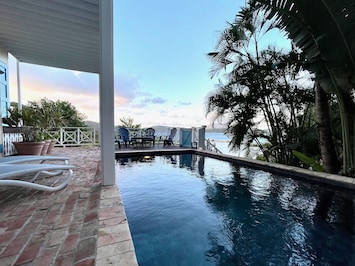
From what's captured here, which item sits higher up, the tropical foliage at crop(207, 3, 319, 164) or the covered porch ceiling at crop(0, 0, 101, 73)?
the covered porch ceiling at crop(0, 0, 101, 73)

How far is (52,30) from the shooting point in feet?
14.6

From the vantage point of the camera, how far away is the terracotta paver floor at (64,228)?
137 cm

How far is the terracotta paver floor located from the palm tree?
407cm

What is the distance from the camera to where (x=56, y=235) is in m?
1.65

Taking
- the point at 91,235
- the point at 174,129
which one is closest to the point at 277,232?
the point at 91,235

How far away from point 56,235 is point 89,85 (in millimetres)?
10605

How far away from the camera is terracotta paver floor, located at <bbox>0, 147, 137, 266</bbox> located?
1373mm

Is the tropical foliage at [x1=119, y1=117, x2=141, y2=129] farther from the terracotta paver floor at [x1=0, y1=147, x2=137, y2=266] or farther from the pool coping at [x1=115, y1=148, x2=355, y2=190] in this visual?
the terracotta paver floor at [x1=0, y1=147, x2=137, y2=266]

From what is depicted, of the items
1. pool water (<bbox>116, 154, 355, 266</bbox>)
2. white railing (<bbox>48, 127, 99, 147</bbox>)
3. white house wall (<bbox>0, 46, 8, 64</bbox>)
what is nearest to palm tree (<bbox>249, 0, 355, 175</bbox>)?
pool water (<bbox>116, 154, 355, 266</bbox>)

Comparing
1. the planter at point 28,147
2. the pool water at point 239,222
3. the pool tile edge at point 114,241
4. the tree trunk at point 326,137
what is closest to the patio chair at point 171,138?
the pool water at point 239,222

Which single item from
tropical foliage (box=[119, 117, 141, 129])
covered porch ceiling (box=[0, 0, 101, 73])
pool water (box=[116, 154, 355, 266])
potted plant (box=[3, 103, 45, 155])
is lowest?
pool water (box=[116, 154, 355, 266])

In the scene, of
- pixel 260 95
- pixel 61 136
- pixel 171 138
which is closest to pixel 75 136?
pixel 61 136

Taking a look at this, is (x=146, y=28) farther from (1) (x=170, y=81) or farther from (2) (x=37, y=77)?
(2) (x=37, y=77)

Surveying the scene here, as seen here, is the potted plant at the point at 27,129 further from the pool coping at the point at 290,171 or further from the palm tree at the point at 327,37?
the palm tree at the point at 327,37
